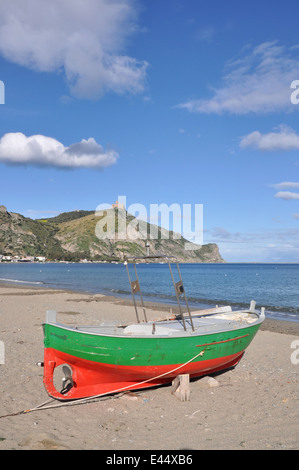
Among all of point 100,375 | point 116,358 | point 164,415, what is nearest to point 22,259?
point 100,375

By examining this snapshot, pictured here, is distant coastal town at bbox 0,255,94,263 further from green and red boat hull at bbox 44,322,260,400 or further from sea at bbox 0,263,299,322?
green and red boat hull at bbox 44,322,260,400

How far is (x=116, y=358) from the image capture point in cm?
Answer: 839

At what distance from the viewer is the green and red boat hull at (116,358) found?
8297 mm

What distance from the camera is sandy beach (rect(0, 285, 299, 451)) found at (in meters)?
6.62

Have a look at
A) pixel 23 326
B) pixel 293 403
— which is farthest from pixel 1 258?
pixel 293 403

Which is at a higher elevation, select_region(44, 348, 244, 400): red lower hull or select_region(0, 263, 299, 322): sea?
select_region(44, 348, 244, 400): red lower hull

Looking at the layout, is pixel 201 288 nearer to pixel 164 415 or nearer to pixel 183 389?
pixel 183 389

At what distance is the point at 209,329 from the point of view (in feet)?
33.4

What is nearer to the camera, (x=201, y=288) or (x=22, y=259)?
(x=201, y=288)

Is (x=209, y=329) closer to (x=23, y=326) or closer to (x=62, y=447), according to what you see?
(x=62, y=447)

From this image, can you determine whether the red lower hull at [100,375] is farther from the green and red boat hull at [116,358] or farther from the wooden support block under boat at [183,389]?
the wooden support block under boat at [183,389]

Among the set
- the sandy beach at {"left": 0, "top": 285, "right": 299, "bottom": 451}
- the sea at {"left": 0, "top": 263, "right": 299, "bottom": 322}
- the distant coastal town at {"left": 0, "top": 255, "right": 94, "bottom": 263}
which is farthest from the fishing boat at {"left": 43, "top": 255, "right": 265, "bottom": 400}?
the distant coastal town at {"left": 0, "top": 255, "right": 94, "bottom": 263}

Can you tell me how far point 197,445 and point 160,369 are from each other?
2471mm

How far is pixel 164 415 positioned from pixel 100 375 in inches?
70.7
